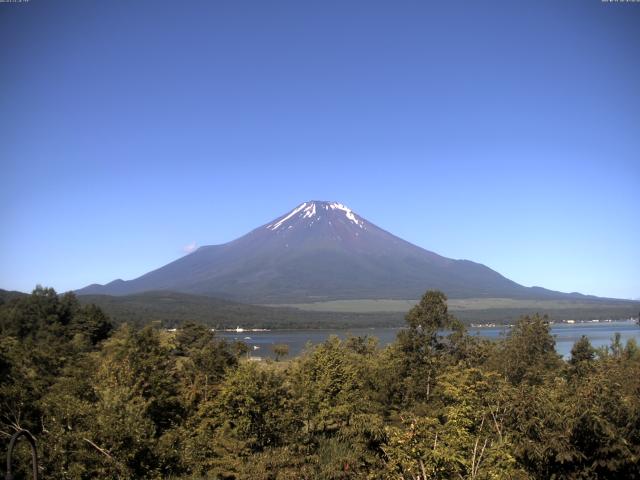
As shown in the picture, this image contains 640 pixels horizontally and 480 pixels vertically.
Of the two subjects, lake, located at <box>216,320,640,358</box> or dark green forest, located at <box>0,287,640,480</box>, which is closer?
dark green forest, located at <box>0,287,640,480</box>

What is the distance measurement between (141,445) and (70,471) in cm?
144

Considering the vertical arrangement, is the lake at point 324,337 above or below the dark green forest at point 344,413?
below

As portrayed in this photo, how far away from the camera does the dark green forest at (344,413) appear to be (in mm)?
8812

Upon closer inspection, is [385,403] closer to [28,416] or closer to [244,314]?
[28,416]

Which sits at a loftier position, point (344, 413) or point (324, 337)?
point (344, 413)

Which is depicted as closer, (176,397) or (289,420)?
(289,420)

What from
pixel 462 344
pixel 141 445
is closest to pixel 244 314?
pixel 462 344

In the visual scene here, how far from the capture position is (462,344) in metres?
22.1

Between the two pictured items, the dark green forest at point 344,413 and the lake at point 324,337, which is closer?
the dark green forest at point 344,413

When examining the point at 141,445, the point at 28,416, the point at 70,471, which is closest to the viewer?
the point at 70,471

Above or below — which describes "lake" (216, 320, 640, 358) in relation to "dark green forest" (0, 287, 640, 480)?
below

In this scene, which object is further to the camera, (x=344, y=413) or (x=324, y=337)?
(x=324, y=337)

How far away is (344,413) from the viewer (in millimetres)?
17844

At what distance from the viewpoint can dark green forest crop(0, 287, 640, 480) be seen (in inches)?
347
